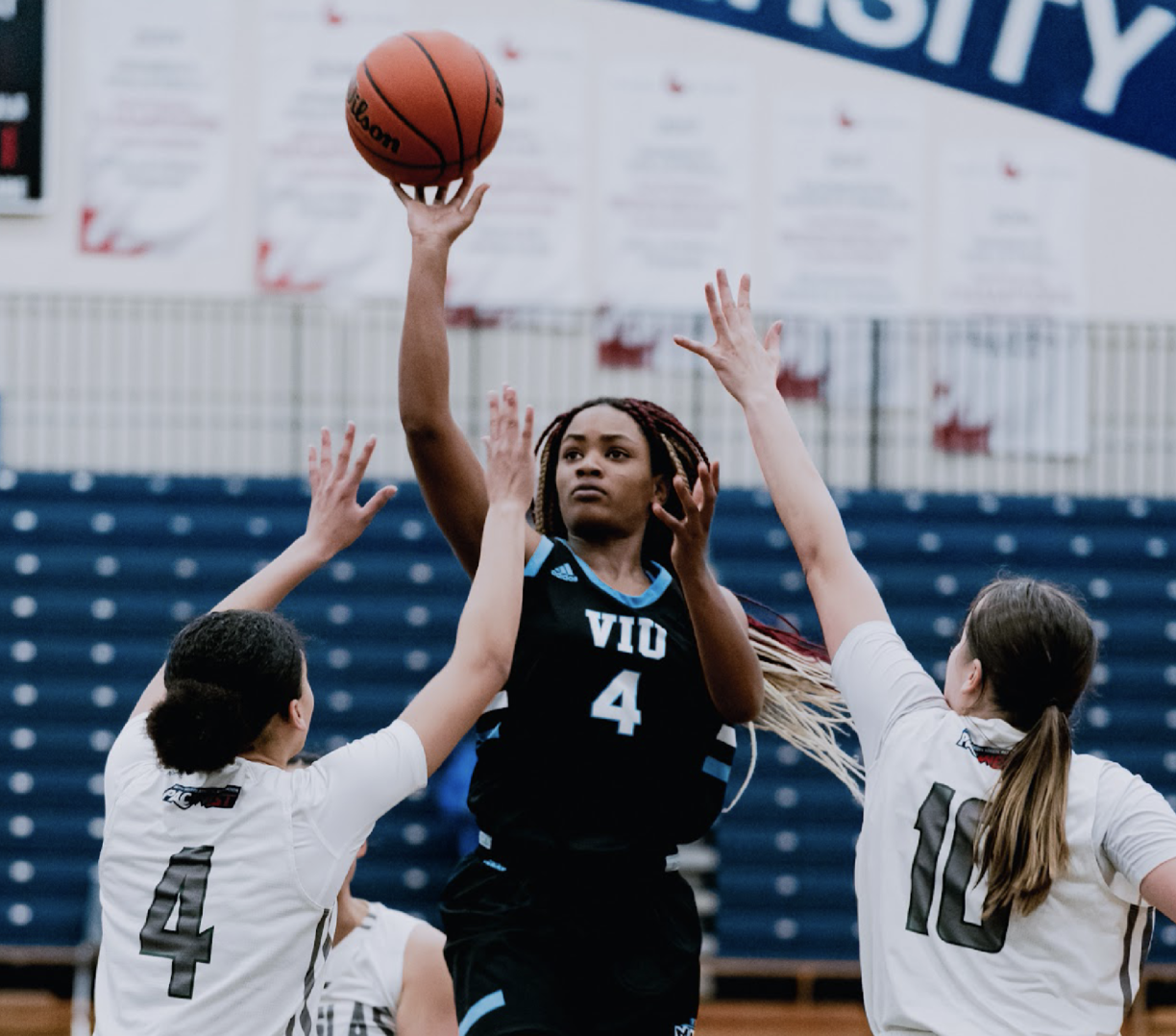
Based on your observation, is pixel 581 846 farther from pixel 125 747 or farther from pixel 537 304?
pixel 537 304

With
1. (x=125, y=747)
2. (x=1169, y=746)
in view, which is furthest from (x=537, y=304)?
(x=125, y=747)

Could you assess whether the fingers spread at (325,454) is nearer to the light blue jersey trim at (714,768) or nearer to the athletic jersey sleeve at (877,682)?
the light blue jersey trim at (714,768)

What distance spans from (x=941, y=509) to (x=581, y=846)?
320 inches

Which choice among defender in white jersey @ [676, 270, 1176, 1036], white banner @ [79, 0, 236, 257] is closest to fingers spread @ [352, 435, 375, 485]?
defender in white jersey @ [676, 270, 1176, 1036]

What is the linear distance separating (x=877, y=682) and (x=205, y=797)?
107 centimetres

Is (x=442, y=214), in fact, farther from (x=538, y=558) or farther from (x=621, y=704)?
(x=621, y=704)

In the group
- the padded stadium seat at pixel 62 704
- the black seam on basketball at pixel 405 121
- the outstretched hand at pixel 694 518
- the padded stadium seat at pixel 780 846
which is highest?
the black seam on basketball at pixel 405 121

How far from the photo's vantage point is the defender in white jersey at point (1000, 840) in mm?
2396

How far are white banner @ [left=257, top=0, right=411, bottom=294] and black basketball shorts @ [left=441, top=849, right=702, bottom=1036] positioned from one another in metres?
8.81

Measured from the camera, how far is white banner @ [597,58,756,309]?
39.2 feet

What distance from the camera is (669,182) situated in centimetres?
1204

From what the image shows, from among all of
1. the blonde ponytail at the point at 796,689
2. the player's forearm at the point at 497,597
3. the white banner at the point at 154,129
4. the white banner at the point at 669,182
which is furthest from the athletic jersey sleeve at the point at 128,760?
the white banner at the point at 154,129

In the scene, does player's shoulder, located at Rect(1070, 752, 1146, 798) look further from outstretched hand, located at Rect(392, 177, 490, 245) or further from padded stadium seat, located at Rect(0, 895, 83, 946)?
padded stadium seat, located at Rect(0, 895, 83, 946)

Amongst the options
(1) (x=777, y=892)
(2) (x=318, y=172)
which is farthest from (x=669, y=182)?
(1) (x=777, y=892)
